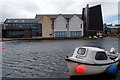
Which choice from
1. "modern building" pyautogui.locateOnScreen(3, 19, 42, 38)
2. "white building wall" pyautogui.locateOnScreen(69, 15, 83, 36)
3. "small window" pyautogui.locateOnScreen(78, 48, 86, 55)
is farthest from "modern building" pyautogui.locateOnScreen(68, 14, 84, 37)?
"small window" pyautogui.locateOnScreen(78, 48, 86, 55)

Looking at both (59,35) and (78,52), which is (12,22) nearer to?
(59,35)

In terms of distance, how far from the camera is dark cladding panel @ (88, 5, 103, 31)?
84.9m

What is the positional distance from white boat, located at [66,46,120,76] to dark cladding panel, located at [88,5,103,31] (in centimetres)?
7492

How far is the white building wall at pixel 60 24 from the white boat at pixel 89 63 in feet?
238

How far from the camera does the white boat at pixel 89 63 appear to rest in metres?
10.8

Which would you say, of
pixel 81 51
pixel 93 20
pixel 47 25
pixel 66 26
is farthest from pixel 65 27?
pixel 81 51

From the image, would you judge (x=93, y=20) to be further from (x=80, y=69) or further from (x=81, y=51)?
(x=80, y=69)

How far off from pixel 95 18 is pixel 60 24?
26.3 meters

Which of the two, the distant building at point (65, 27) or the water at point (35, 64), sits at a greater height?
the distant building at point (65, 27)

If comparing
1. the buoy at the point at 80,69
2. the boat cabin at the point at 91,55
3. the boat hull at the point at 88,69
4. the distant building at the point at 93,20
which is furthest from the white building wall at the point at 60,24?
the buoy at the point at 80,69

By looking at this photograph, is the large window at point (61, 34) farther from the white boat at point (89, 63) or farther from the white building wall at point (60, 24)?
the white boat at point (89, 63)

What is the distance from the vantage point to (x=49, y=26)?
85.6 meters

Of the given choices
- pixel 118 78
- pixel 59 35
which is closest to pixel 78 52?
pixel 118 78

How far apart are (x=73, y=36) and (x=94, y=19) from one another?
19.8 meters
